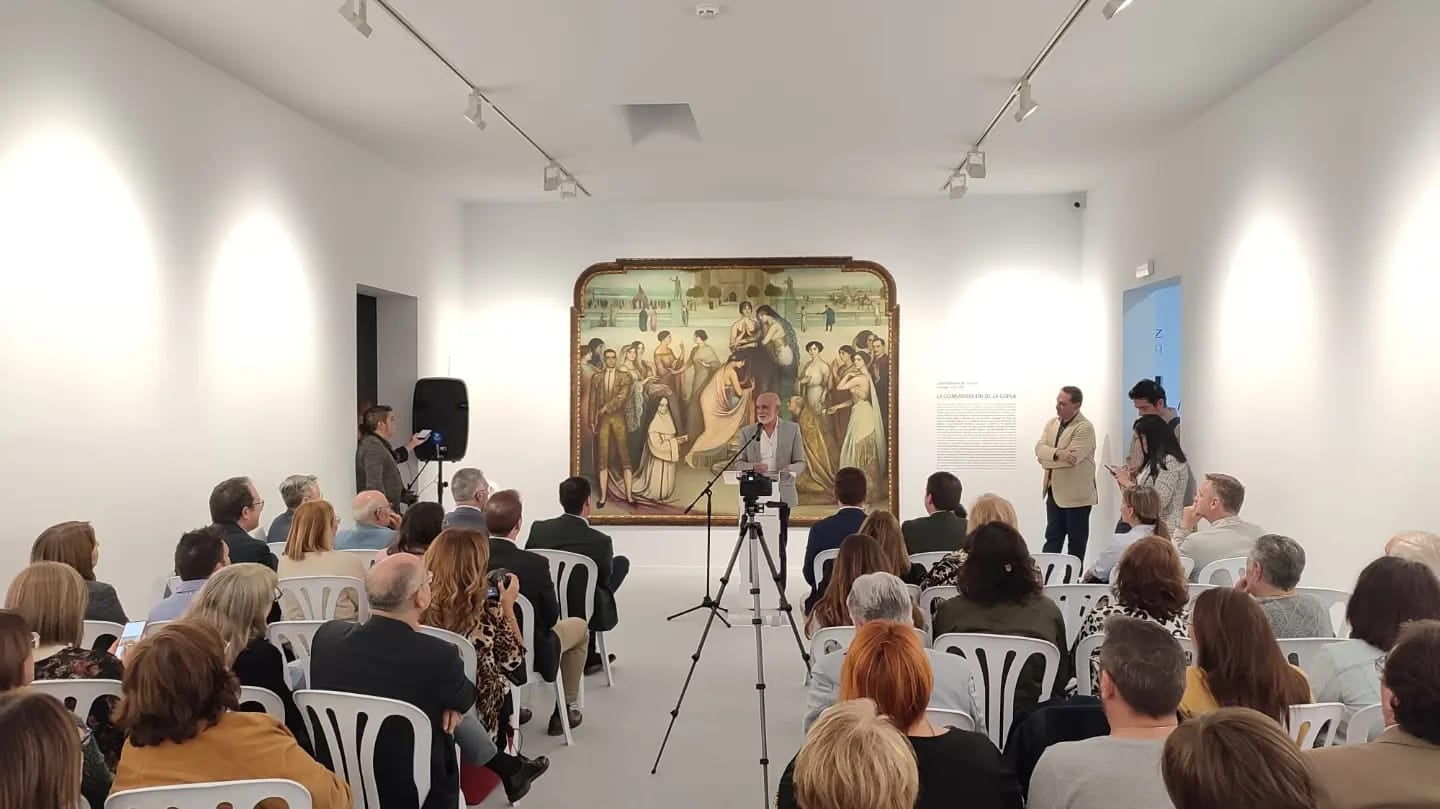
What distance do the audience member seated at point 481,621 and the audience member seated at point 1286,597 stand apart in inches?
101

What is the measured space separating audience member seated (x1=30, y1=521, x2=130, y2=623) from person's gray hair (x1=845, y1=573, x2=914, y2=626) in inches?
105

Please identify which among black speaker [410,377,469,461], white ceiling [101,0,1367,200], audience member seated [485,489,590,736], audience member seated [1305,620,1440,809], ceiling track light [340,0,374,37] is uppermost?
white ceiling [101,0,1367,200]

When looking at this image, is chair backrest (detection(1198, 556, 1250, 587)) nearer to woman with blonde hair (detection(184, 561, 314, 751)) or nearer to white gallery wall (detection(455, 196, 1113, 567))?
woman with blonde hair (detection(184, 561, 314, 751))

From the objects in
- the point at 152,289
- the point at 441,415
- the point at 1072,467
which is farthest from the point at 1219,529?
the point at 441,415

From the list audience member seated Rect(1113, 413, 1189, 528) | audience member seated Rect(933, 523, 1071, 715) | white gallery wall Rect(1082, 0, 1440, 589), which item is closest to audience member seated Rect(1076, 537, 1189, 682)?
audience member seated Rect(933, 523, 1071, 715)

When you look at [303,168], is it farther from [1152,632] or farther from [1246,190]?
[1152,632]

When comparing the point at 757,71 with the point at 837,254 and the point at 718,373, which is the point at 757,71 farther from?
the point at 718,373

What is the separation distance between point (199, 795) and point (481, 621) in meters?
1.66

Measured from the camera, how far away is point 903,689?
2.26 meters

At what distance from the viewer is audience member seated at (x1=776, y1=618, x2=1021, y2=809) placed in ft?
7.05

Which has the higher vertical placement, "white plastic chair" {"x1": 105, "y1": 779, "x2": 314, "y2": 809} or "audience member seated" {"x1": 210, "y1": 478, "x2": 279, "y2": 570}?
"audience member seated" {"x1": 210, "y1": 478, "x2": 279, "y2": 570}

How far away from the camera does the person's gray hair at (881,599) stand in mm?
3072

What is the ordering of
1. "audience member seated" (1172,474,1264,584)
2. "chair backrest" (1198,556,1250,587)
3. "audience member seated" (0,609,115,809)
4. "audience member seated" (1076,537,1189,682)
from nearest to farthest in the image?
"audience member seated" (0,609,115,809), "audience member seated" (1076,537,1189,682), "chair backrest" (1198,556,1250,587), "audience member seated" (1172,474,1264,584)

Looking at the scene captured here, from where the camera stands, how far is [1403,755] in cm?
200
